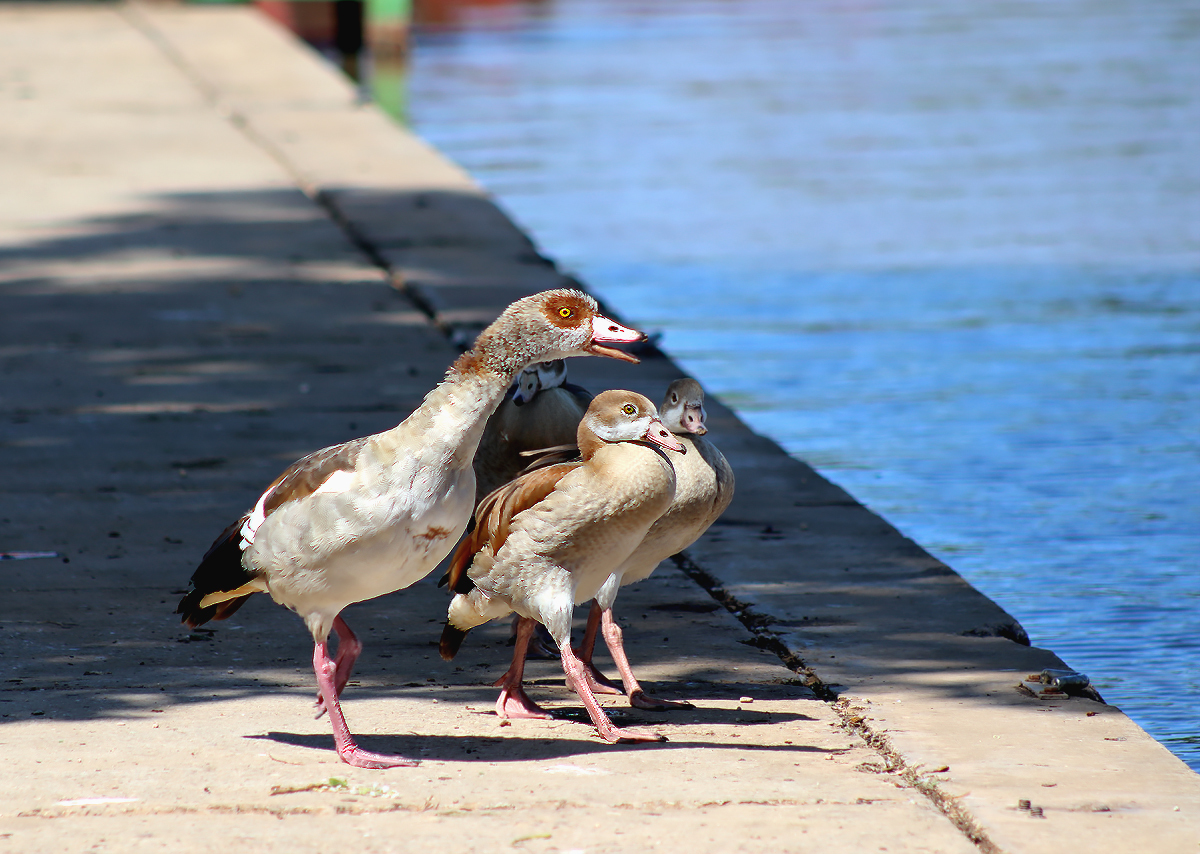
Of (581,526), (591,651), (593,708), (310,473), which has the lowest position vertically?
(591,651)

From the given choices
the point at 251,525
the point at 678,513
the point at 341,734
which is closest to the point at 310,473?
the point at 251,525

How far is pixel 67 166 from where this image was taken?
13.2 m

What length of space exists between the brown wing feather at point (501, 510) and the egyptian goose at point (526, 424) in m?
0.53

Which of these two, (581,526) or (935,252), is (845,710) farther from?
(935,252)

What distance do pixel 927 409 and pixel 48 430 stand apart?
4498mm

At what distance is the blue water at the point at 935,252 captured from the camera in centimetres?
761

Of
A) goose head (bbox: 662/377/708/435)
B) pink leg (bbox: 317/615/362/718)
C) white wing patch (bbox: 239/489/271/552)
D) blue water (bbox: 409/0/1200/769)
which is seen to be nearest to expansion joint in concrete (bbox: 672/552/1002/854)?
goose head (bbox: 662/377/708/435)

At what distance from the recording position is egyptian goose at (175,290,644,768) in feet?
14.7

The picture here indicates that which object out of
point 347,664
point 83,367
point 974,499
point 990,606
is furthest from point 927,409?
point 347,664

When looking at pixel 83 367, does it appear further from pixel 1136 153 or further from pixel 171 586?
pixel 1136 153

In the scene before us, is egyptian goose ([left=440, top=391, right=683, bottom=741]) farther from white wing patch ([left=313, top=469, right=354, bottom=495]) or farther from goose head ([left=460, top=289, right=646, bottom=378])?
white wing patch ([left=313, top=469, right=354, bottom=495])

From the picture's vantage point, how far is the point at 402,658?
217 inches

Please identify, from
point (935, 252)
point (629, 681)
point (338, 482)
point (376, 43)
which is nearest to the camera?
point (338, 482)

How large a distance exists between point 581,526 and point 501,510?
1.06 ft
